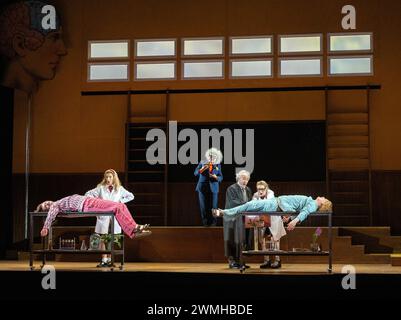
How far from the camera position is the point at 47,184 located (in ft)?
38.5

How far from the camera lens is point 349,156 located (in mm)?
11227

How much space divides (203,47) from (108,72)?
60.2 inches

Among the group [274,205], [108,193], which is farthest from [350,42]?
[108,193]

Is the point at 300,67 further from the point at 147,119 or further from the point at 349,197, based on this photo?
the point at 147,119

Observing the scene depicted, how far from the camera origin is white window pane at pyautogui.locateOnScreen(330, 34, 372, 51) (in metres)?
11.4

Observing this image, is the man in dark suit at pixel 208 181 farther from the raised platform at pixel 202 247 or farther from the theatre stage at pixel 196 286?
the theatre stage at pixel 196 286

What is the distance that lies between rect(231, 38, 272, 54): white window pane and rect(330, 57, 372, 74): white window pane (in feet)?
3.38

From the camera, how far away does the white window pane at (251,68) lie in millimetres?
11609

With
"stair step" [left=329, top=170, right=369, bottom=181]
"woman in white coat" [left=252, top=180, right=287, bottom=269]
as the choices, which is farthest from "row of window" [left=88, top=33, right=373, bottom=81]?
"woman in white coat" [left=252, top=180, right=287, bottom=269]

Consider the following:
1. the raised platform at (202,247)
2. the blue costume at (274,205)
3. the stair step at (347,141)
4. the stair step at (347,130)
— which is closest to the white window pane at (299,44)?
the stair step at (347,130)

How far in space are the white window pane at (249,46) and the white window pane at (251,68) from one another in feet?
0.55

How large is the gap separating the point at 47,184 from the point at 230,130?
2926 millimetres

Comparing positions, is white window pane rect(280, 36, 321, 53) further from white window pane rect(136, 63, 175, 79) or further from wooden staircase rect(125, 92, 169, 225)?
wooden staircase rect(125, 92, 169, 225)

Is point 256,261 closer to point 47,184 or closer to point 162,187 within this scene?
point 162,187
